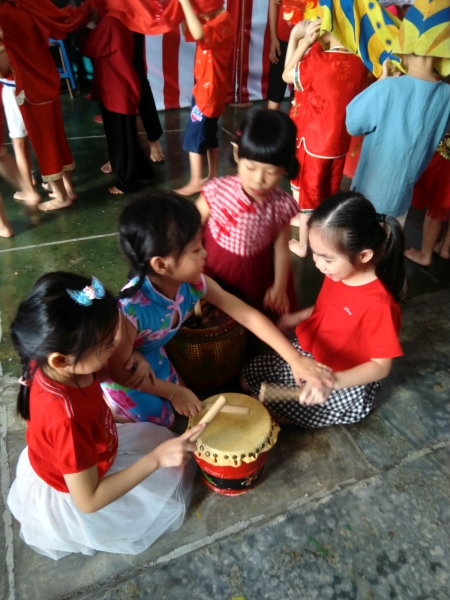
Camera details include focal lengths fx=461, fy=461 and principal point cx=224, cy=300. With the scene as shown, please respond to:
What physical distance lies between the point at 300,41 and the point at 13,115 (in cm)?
161

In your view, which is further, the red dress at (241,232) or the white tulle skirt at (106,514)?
the red dress at (241,232)

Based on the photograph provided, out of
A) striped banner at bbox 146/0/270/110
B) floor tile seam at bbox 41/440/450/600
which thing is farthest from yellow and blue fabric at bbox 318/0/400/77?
striped banner at bbox 146/0/270/110

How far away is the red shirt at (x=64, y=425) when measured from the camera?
1002 millimetres

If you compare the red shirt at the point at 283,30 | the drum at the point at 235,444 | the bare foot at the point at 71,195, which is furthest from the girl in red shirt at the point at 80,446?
the red shirt at the point at 283,30

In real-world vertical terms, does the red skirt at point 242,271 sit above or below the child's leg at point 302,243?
above

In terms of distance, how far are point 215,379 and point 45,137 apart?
5.81 feet

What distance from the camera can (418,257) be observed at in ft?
8.50

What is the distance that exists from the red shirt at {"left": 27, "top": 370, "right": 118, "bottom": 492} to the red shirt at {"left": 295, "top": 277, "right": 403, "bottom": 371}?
807 millimetres

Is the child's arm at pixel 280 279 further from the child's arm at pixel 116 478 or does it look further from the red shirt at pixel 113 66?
the red shirt at pixel 113 66

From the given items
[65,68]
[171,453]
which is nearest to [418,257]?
[171,453]

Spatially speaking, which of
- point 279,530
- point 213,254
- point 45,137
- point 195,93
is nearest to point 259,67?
Result: point 195,93

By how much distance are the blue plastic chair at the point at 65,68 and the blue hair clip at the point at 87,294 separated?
447 centimetres

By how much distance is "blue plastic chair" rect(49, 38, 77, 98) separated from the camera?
15.1 feet

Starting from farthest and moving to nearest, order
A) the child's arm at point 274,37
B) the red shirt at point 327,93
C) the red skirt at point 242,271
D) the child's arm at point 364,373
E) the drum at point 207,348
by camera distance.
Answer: the child's arm at point 274,37
the red shirt at point 327,93
the red skirt at point 242,271
the drum at point 207,348
the child's arm at point 364,373
